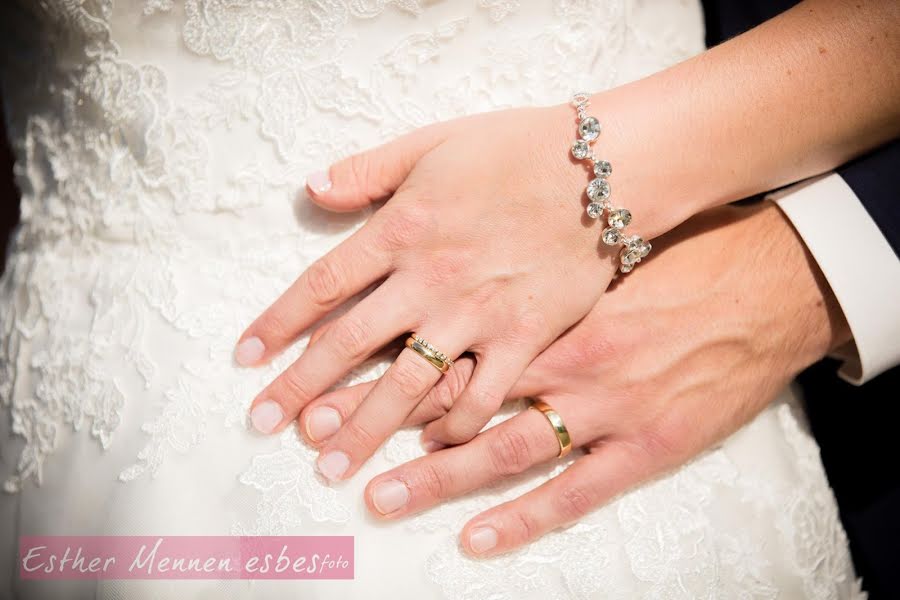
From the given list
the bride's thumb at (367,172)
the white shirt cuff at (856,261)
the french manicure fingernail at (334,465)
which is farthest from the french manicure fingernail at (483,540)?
the white shirt cuff at (856,261)

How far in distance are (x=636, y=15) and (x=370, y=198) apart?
0.60 meters

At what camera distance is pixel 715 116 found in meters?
0.84

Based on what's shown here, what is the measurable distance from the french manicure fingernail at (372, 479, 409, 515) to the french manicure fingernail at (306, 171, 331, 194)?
0.46 metres

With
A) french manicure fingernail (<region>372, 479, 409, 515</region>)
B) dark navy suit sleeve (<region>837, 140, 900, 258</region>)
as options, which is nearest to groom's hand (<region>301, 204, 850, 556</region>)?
french manicure fingernail (<region>372, 479, 409, 515</region>)

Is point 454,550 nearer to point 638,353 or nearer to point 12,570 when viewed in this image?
point 638,353

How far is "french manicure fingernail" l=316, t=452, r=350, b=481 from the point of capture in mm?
836

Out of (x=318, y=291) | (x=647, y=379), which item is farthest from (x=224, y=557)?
(x=647, y=379)

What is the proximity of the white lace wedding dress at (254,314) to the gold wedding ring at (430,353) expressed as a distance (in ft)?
0.55

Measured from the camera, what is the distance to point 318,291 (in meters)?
0.88

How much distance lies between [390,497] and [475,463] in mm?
136

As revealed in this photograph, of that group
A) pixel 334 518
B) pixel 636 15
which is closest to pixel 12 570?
pixel 334 518

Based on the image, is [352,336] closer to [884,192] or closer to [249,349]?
[249,349]

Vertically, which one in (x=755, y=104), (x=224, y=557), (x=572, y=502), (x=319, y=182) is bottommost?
(x=224, y=557)

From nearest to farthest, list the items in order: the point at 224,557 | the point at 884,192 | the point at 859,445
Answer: the point at 224,557 → the point at 884,192 → the point at 859,445
